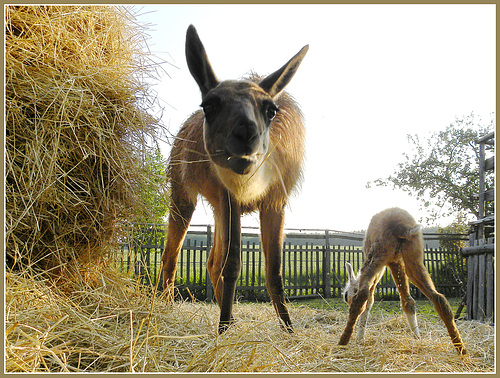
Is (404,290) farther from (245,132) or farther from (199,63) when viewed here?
(199,63)

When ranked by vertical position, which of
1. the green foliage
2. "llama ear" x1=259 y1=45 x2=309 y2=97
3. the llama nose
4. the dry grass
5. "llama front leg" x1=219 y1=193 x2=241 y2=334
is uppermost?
"llama ear" x1=259 y1=45 x2=309 y2=97

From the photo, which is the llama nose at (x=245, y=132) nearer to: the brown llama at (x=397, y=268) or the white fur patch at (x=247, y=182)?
the white fur patch at (x=247, y=182)

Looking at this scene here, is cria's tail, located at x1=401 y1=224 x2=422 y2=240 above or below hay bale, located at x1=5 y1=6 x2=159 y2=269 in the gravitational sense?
below

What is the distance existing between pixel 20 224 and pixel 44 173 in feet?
1.07

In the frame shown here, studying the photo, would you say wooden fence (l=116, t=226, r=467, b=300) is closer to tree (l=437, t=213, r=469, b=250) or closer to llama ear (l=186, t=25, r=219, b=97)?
tree (l=437, t=213, r=469, b=250)

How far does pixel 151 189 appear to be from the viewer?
2422 mm

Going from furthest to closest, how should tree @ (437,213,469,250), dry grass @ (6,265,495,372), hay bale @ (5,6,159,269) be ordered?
tree @ (437,213,469,250) < hay bale @ (5,6,159,269) < dry grass @ (6,265,495,372)

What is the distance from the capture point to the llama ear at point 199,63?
6.48 feet

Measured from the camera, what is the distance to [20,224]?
5.98 feet

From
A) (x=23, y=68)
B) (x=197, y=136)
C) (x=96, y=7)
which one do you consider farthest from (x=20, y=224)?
(x=96, y=7)

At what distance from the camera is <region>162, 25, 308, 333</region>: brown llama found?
5.94ft

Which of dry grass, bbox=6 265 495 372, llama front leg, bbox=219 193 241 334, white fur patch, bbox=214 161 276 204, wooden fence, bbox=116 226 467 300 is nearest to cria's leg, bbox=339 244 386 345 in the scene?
dry grass, bbox=6 265 495 372

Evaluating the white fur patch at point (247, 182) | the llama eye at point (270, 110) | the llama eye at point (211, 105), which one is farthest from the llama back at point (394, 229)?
the llama eye at point (211, 105)

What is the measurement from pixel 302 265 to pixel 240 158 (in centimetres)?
525
